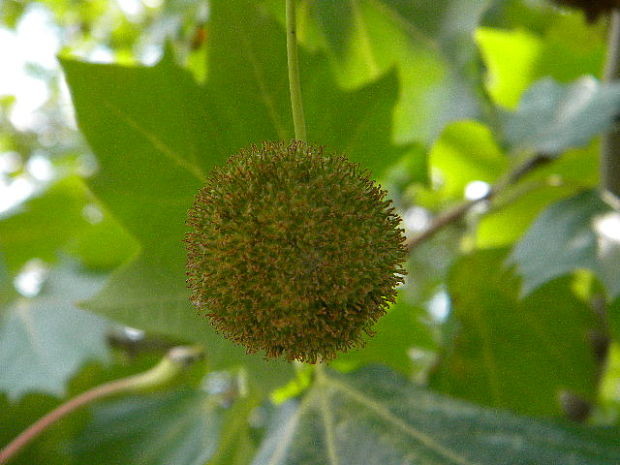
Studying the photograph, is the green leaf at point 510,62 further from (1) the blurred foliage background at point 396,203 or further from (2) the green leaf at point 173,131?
(2) the green leaf at point 173,131

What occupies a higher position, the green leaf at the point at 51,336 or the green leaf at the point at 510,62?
the green leaf at the point at 510,62

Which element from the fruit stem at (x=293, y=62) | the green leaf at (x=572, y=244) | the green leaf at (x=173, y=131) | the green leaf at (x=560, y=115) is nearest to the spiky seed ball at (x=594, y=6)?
the green leaf at (x=560, y=115)

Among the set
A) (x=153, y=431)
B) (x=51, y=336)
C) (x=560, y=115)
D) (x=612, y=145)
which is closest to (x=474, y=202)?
(x=560, y=115)

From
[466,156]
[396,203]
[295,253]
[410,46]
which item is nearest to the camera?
[295,253]

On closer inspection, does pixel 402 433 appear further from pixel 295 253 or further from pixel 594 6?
pixel 594 6

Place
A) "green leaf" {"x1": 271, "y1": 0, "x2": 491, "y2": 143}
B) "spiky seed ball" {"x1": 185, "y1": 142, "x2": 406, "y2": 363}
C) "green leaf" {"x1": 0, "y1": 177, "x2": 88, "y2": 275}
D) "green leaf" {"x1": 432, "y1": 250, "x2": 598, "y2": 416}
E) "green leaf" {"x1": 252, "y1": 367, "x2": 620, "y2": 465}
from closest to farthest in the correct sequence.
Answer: "spiky seed ball" {"x1": 185, "y1": 142, "x2": 406, "y2": 363} → "green leaf" {"x1": 252, "y1": 367, "x2": 620, "y2": 465} → "green leaf" {"x1": 271, "y1": 0, "x2": 491, "y2": 143} → "green leaf" {"x1": 432, "y1": 250, "x2": 598, "y2": 416} → "green leaf" {"x1": 0, "y1": 177, "x2": 88, "y2": 275}

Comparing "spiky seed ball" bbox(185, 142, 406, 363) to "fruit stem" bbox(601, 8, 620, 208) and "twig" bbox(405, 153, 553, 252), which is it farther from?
"fruit stem" bbox(601, 8, 620, 208)

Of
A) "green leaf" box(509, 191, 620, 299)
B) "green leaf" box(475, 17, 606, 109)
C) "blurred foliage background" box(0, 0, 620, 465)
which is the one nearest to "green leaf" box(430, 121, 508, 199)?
"blurred foliage background" box(0, 0, 620, 465)

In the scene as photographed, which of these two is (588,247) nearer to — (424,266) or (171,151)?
(171,151)
